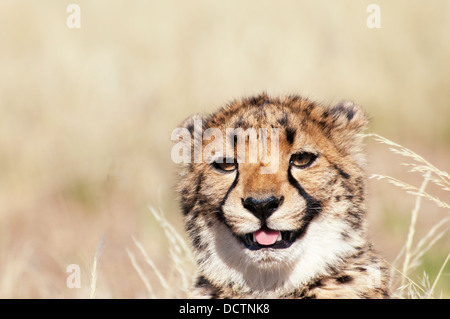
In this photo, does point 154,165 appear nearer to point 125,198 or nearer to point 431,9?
point 125,198

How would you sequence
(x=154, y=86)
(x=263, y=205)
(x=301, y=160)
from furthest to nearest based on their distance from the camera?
(x=154, y=86)
(x=301, y=160)
(x=263, y=205)

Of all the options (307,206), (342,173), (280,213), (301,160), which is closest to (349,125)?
(342,173)

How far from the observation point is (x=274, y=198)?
396 cm

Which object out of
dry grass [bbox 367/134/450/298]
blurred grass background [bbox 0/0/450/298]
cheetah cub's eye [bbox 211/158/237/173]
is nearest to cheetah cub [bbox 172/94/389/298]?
cheetah cub's eye [bbox 211/158/237/173]

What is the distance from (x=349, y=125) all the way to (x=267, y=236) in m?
0.98

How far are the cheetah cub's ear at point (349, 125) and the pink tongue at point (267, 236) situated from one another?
2.42ft

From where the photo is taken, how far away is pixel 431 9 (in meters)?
11.3

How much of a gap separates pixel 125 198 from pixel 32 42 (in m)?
3.08

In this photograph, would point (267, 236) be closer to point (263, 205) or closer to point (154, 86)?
point (263, 205)

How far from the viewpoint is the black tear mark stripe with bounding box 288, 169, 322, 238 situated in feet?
13.5

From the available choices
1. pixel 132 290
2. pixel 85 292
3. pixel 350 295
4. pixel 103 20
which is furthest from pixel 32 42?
pixel 350 295

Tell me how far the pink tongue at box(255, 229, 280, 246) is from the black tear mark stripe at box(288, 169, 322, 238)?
131 mm

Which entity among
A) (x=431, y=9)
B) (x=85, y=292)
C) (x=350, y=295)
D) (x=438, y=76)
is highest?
(x=431, y=9)

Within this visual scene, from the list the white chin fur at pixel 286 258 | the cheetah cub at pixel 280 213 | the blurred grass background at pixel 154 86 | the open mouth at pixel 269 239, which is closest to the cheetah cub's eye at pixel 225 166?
the cheetah cub at pixel 280 213
